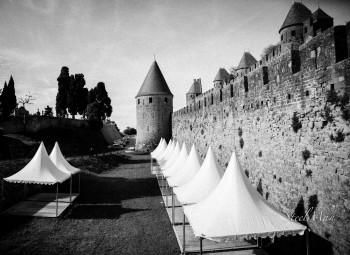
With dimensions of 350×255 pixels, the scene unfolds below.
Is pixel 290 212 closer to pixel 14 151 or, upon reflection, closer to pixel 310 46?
pixel 310 46

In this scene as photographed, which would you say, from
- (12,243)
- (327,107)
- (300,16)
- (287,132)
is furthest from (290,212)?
(300,16)

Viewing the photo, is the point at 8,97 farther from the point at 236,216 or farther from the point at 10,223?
the point at 236,216

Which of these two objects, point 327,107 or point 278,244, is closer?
point 327,107

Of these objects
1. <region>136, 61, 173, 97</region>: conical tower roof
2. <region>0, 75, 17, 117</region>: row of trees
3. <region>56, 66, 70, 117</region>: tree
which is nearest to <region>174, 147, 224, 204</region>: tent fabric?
<region>136, 61, 173, 97</region>: conical tower roof

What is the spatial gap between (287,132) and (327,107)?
155 centimetres

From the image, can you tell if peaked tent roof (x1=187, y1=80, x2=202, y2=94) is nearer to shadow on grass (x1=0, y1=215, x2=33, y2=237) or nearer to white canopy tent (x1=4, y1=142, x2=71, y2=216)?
white canopy tent (x1=4, y1=142, x2=71, y2=216)

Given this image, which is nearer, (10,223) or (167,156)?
(10,223)

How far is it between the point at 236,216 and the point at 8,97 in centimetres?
3246

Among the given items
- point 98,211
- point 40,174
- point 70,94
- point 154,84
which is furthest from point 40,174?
point 70,94

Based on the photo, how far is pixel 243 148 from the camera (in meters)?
9.12

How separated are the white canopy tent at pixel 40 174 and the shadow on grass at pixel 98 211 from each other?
1.34 metres

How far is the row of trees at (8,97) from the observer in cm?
2630

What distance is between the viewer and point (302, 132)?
5762 mm

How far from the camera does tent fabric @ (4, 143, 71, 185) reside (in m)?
8.25
